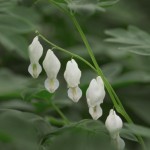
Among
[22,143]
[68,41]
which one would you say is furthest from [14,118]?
[68,41]

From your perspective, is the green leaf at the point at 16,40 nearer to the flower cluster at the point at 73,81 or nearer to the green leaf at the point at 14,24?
the green leaf at the point at 14,24

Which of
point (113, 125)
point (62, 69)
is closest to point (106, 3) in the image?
point (113, 125)

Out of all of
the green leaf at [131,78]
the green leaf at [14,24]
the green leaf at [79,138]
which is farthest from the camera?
the green leaf at [131,78]

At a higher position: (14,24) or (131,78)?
(14,24)

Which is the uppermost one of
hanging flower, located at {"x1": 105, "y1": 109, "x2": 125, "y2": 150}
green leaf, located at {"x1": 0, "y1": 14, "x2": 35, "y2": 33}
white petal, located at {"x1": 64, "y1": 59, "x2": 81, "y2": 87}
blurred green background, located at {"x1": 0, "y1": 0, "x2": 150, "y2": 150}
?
white petal, located at {"x1": 64, "y1": 59, "x2": 81, "y2": 87}

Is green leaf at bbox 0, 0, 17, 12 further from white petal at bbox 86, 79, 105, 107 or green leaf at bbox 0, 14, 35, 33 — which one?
white petal at bbox 86, 79, 105, 107

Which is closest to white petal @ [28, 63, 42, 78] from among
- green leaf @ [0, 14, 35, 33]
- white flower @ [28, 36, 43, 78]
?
white flower @ [28, 36, 43, 78]

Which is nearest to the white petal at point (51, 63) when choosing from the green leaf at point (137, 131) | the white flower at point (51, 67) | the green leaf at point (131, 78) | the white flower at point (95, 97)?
the white flower at point (51, 67)

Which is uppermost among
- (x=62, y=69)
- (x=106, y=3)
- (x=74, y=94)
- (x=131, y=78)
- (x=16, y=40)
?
(x=106, y=3)

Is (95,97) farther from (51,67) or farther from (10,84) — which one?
(10,84)
